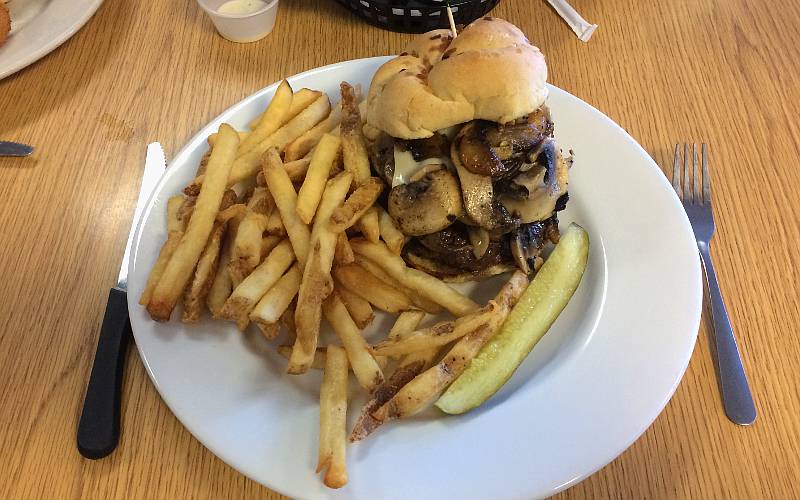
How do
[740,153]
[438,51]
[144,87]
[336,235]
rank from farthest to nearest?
[144,87] < [740,153] < [438,51] < [336,235]

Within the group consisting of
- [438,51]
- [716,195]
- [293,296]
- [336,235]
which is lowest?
[716,195]

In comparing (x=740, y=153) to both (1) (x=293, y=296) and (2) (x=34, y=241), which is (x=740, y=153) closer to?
(1) (x=293, y=296)

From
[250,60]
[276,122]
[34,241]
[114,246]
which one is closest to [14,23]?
[250,60]

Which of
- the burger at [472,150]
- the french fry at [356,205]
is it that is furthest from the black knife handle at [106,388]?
the burger at [472,150]

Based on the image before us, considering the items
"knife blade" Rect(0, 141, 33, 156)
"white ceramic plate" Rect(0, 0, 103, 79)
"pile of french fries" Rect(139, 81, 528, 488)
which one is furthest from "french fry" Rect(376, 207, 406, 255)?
"white ceramic plate" Rect(0, 0, 103, 79)

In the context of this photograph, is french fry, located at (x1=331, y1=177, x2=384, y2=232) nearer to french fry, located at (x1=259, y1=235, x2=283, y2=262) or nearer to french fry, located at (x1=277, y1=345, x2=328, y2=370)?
french fry, located at (x1=259, y1=235, x2=283, y2=262)

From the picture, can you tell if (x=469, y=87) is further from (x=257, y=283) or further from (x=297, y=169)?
(x=257, y=283)

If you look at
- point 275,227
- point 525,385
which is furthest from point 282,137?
point 525,385
